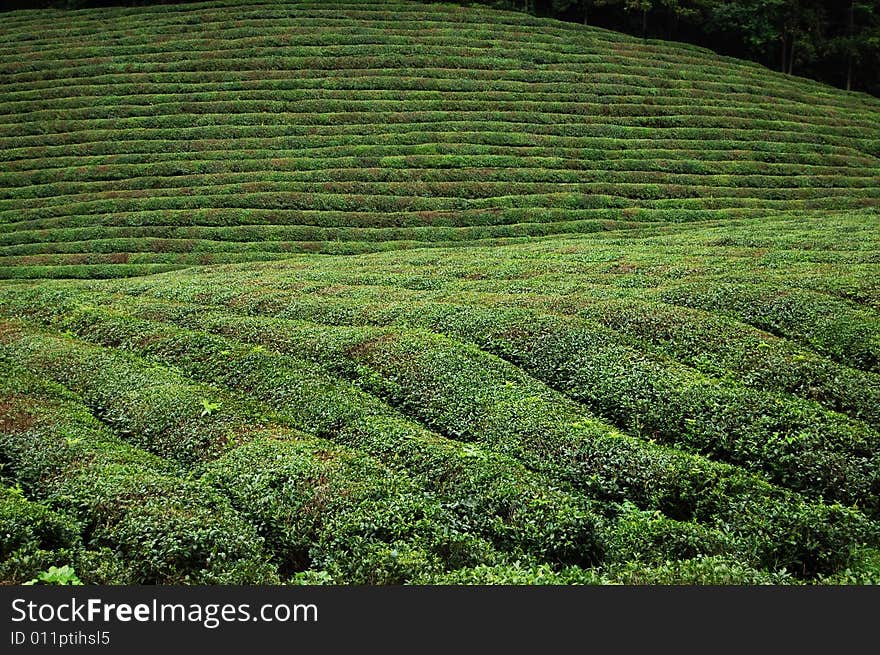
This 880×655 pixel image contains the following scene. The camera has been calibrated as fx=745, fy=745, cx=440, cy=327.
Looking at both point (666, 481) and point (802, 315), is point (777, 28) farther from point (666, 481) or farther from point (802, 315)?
point (666, 481)

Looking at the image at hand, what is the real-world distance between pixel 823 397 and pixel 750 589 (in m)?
4.79

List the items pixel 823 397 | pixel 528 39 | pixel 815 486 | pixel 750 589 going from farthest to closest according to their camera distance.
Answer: pixel 528 39, pixel 823 397, pixel 815 486, pixel 750 589

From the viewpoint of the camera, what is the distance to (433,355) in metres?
12.2

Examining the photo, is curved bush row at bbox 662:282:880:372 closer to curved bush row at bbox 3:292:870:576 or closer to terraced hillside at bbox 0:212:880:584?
terraced hillside at bbox 0:212:880:584

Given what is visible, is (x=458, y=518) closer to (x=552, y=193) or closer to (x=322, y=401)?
(x=322, y=401)

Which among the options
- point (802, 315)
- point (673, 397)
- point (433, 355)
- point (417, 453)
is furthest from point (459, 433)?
point (802, 315)

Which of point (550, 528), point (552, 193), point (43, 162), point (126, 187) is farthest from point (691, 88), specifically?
point (550, 528)

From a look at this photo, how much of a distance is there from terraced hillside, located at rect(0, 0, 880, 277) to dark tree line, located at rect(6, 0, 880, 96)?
433 cm

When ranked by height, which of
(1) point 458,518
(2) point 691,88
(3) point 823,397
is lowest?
(1) point 458,518

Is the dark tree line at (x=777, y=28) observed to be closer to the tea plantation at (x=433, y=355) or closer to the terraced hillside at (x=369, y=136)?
the terraced hillside at (x=369, y=136)

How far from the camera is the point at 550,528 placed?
8.25 metres

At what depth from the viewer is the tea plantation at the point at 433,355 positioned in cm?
814

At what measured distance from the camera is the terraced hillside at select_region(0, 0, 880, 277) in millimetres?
27078

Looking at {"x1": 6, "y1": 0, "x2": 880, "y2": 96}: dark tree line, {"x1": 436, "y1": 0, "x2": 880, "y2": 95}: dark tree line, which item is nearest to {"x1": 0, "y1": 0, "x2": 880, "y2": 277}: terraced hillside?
{"x1": 436, "y1": 0, "x2": 880, "y2": 95}: dark tree line
